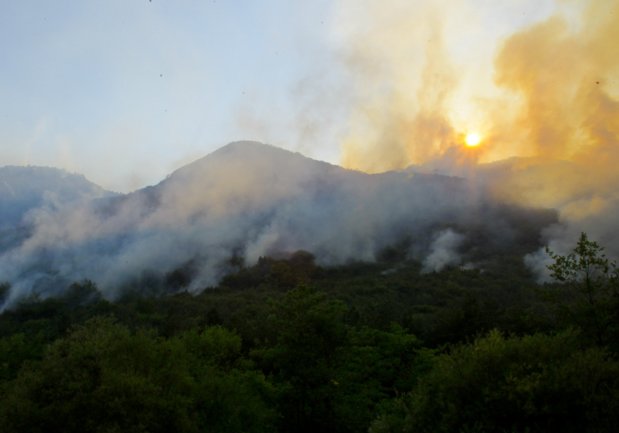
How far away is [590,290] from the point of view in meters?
30.6

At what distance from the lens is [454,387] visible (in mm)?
23938

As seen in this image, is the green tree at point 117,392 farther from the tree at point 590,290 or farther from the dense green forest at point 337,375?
the tree at point 590,290

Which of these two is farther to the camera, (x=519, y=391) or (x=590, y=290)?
(x=590, y=290)

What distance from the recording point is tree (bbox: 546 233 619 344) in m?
29.3

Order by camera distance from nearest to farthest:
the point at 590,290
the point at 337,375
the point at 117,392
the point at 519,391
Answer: the point at 519,391
the point at 117,392
the point at 590,290
the point at 337,375

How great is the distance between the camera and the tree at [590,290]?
96.2 ft

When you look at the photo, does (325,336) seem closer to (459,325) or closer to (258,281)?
(459,325)

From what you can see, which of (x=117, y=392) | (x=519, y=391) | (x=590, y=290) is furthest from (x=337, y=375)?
(x=519, y=391)

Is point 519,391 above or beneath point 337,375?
above

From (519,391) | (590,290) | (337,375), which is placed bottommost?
(337,375)

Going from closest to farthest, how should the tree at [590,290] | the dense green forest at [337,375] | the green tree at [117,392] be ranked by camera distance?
the dense green forest at [337,375] < the green tree at [117,392] < the tree at [590,290]

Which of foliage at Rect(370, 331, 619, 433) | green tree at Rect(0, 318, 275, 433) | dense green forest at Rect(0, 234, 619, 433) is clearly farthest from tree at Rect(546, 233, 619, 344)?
green tree at Rect(0, 318, 275, 433)

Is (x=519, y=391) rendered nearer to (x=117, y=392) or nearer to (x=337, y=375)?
(x=117, y=392)

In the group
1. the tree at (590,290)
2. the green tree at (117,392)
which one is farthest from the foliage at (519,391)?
the green tree at (117,392)
